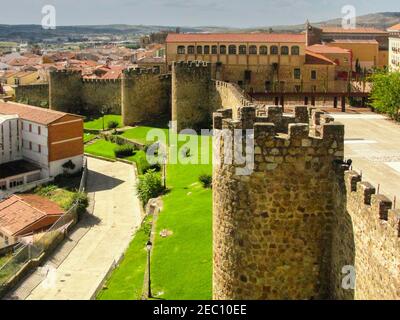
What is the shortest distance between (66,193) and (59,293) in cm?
1760

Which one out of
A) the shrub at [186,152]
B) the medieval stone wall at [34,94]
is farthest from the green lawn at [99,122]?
the shrub at [186,152]

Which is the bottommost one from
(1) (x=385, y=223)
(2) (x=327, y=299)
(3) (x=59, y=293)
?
(3) (x=59, y=293)

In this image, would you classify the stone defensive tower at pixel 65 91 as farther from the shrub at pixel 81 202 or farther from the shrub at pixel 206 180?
the shrub at pixel 206 180

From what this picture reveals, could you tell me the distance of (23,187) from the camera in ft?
152

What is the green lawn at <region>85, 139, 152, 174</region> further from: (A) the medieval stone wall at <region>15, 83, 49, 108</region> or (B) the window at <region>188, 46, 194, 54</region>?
(A) the medieval stone wall at <region>15, 83, 49, 108</region>

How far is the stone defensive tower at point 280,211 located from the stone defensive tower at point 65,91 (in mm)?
54944

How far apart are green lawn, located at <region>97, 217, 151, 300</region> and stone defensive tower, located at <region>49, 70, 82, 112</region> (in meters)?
38.1

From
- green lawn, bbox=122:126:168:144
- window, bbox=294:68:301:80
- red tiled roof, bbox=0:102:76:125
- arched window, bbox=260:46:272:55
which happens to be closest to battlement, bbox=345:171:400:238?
green lawn, bbox=122:126:168:144

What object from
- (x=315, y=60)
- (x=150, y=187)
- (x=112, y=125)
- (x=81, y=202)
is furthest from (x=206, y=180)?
(x=315, y=60)

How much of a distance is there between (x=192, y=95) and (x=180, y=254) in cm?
2481

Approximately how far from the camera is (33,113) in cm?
5241

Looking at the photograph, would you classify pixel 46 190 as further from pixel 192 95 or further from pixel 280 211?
pixel 280 211

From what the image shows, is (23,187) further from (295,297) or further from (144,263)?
(295,297)
